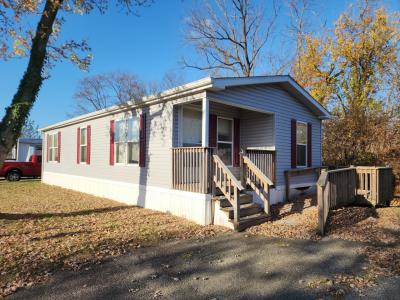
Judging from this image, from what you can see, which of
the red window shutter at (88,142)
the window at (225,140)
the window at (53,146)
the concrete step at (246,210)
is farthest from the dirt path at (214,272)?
the window at (53,146)

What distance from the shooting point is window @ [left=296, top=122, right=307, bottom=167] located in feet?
34.9

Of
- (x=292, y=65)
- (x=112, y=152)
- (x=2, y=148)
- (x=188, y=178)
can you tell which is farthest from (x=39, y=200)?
(x=292, y=65)

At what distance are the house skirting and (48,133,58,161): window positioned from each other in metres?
3.12

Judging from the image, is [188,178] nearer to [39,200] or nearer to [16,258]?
[16,258]

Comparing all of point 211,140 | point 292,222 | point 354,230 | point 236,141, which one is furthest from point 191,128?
point 354,230

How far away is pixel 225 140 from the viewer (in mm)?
9742

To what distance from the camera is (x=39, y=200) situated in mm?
10102

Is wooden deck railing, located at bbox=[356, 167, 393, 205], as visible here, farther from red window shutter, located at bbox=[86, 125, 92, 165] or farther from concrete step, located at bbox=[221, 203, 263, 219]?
red window shutter, located at bbox=[86, 125, 92, 165]

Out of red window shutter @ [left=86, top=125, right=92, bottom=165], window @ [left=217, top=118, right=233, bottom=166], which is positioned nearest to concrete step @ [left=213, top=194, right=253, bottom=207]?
window @ [left=217, top=118, right=233, bottom=166]

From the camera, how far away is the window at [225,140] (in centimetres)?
955

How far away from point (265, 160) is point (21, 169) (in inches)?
644

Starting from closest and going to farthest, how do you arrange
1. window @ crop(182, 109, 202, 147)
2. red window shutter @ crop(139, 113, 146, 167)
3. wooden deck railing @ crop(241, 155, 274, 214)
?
wooden deck railing @ crop(241, 155, 274, 214)
window @ crop(182, 109, 202, 147)
red window shutter @ crop(139, 113, 146, 167)

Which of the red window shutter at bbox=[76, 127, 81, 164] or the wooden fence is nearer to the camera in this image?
the wooden fence

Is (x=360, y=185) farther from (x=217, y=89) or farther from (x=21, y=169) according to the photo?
(x=21, y=169)
